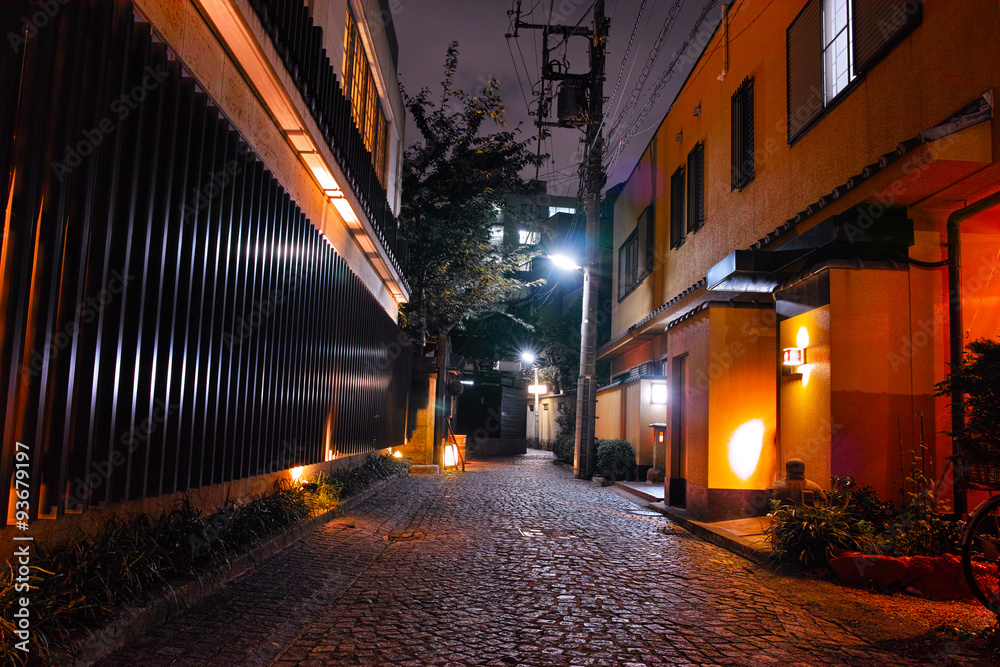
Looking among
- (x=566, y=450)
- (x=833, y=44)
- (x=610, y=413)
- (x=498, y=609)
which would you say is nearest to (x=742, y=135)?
(x=833, y=44)

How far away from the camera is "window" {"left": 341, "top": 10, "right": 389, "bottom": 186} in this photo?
12227 millimetres

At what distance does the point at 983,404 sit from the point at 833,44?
21.0 ft

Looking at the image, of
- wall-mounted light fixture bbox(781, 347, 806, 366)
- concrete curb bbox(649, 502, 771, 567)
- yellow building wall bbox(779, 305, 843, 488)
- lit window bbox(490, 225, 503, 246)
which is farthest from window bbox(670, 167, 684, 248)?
concrete curb bbox(649, 502, 771, 567)

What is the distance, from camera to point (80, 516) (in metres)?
4.42

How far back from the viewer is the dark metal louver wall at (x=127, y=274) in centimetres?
336

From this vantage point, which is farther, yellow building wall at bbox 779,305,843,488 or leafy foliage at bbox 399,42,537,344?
leafy foliage at bbox 399,42,537,344

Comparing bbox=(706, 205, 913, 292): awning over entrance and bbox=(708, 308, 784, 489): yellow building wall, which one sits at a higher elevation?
bbox=(706, 205, 913, 292): awning over entrance

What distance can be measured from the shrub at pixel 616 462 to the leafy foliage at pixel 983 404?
12303mm

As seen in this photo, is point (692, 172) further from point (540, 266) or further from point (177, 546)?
A: point (540, 266)

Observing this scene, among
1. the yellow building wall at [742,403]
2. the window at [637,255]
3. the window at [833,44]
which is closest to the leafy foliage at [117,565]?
the yellow building wall at [742,403]

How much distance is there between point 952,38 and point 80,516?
9.05 m

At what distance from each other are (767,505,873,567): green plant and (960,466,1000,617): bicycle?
103 cm

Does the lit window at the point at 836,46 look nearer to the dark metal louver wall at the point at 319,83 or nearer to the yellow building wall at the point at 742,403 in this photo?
the yellow building wall at the point at 742,403

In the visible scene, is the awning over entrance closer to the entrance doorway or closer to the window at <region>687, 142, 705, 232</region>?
the entrance doorway
